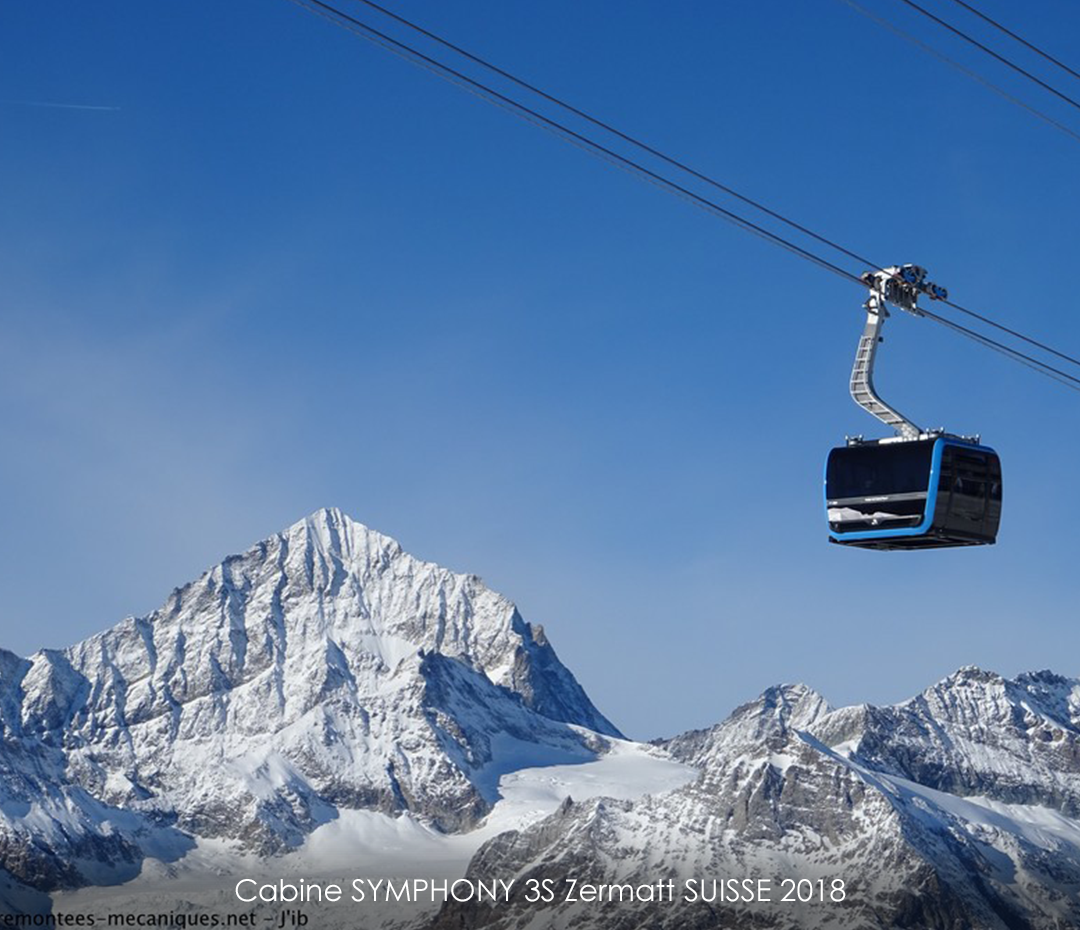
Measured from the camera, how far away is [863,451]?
2472 inches

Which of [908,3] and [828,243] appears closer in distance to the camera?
[908,3]

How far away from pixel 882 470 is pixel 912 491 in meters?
1.33

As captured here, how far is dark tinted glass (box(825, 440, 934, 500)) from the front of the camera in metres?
61.1

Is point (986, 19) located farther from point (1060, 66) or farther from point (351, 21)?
point (351, 21)

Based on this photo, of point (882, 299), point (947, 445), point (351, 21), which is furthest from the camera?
point (947, 445)

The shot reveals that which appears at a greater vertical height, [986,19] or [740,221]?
[986,19]

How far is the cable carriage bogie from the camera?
60719mm

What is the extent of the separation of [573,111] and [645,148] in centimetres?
221

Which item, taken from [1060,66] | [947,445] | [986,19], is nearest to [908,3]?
[986,19]

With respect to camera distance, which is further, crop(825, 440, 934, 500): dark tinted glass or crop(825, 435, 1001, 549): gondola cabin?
crop(825, 440, 934, 500): dark tinted glass

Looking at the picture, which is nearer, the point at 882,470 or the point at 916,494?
the point at 916,494

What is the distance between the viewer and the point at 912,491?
60.9 m

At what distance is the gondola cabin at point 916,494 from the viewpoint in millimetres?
60781

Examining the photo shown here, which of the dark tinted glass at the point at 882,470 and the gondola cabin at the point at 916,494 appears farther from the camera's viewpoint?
the dark tinted glass at the point at 882,470
